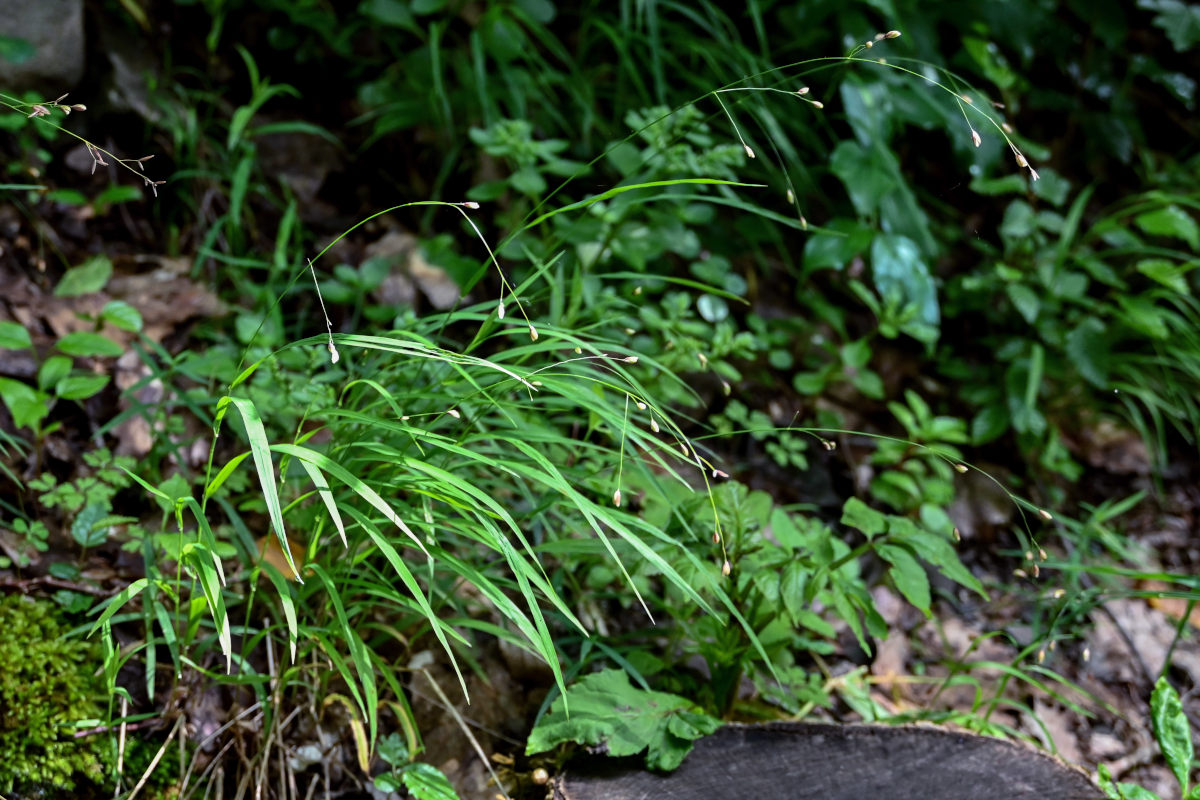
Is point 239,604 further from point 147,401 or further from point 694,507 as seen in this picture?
point 694,507

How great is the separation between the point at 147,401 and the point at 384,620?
0.67 metres

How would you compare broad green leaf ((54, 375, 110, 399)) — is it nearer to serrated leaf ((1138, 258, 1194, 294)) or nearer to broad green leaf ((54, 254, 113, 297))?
broad green leaf ((54, 254, 113, 297))

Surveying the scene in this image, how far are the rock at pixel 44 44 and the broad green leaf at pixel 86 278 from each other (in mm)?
510

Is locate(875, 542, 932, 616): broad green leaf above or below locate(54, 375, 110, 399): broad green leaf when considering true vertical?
below

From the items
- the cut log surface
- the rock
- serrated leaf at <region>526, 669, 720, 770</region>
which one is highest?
the rock

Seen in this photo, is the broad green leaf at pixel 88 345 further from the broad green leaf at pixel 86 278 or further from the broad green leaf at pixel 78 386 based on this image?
the broad green leaf at pixel 86 278

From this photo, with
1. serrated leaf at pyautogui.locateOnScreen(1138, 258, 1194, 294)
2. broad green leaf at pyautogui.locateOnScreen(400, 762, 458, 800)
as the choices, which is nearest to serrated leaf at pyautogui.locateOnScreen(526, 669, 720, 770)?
broad green leaf at pyautogui.locateOnScreen(400, 762, 458, 800)

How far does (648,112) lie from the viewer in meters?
1.88

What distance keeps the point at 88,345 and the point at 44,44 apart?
0.94m

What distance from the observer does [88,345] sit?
5.22 feet

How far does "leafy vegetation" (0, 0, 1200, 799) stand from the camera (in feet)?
4.17

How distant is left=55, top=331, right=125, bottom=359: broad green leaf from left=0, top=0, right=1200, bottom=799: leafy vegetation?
1 cm

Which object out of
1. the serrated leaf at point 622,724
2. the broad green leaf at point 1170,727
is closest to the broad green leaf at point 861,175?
the broad green leaf at point 1170,727

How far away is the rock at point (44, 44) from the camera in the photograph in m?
2.01
